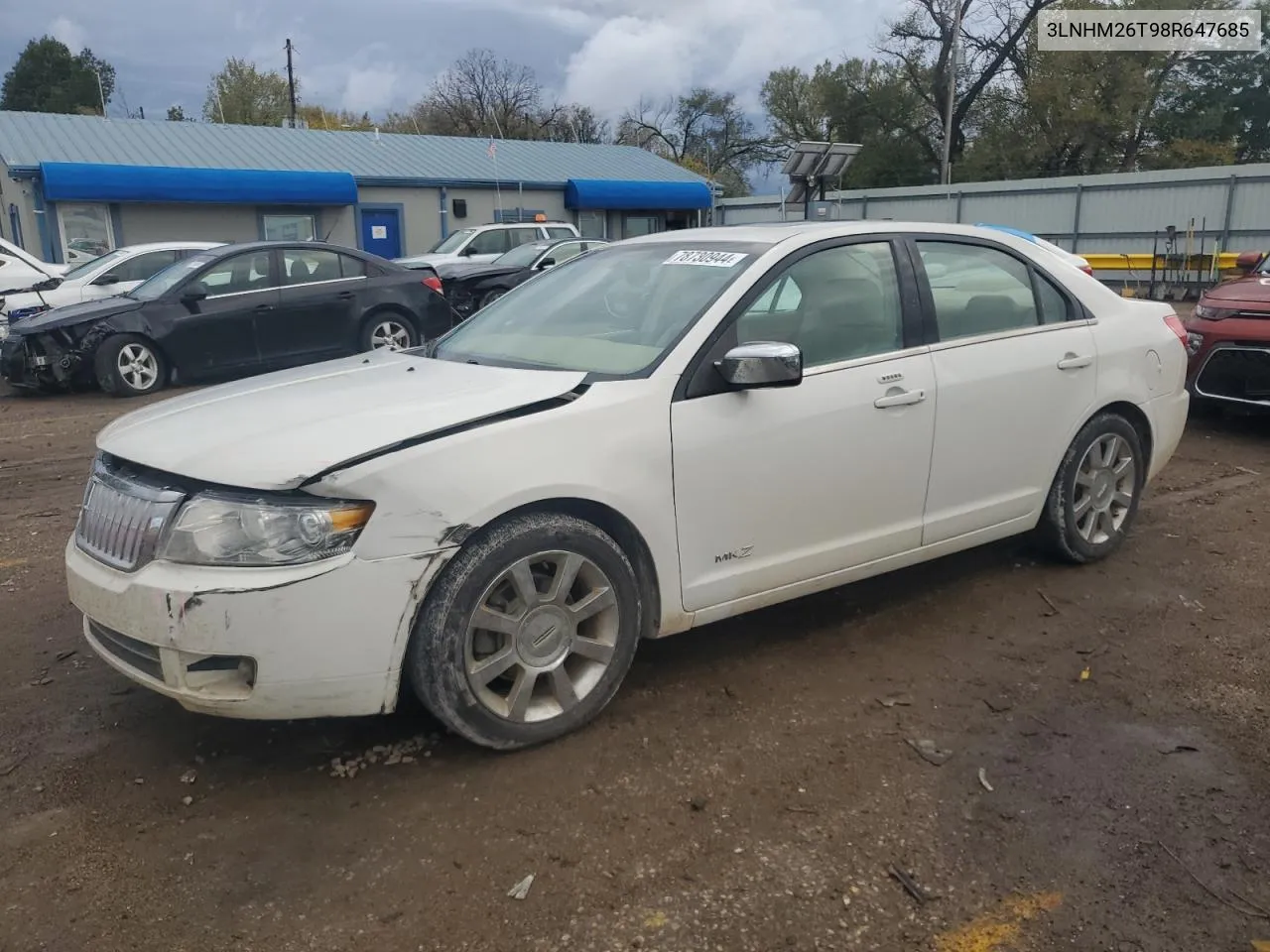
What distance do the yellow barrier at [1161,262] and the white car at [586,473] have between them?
66.0 ft

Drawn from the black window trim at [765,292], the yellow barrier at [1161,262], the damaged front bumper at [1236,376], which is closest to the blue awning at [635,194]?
the yellow barrier at [1161,262]

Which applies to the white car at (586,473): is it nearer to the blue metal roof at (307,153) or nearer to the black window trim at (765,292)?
the black window trim at (765,292)

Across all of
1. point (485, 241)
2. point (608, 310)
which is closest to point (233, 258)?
point (485, 241)

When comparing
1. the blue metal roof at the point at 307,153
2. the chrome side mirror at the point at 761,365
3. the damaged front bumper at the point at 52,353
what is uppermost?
the blue metal roof at the point at 307,153

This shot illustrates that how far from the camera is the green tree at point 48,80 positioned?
60.7 m

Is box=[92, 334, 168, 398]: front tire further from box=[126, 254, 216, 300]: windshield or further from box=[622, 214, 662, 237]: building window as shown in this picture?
box=[622, 214, 662, 237]: building window

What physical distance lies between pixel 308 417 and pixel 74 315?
8.81 metres

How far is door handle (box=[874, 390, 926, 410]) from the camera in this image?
3.77 metres

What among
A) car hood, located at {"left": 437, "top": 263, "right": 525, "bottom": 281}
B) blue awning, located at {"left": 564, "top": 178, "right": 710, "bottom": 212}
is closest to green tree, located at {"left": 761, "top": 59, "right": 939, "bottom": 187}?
blue awning, located at {"left": 564, "top": 178, "right": 710, "bottom": 212}

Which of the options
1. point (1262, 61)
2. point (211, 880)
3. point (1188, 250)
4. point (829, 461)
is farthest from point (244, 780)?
point (1262, 61)

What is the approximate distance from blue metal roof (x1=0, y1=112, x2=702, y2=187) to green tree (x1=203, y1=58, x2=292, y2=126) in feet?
97.1

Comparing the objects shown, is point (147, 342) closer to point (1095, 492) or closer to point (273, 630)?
point (273, 630)

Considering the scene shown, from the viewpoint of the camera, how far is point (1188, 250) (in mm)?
22500

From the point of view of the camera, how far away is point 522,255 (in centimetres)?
1634
